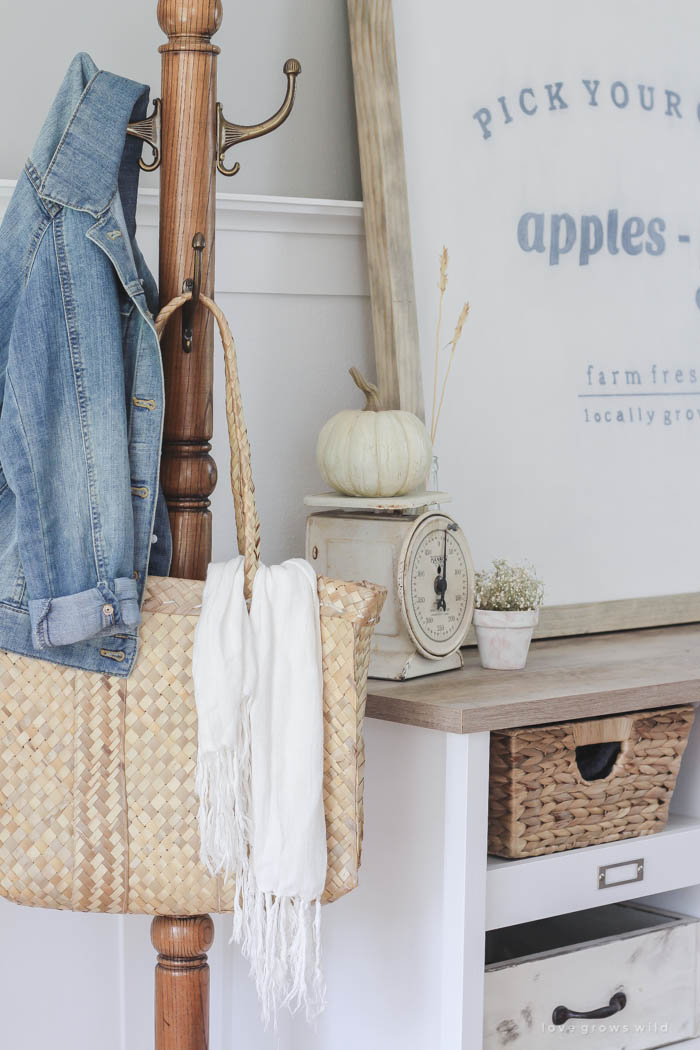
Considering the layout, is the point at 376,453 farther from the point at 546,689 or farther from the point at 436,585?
the point at 546,689

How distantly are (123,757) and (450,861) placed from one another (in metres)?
0.38

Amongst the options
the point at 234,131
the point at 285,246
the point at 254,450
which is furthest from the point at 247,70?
the point at 254,450

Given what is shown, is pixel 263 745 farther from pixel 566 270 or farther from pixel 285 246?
pixel 566 270

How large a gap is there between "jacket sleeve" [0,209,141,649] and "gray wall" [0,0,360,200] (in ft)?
1.34

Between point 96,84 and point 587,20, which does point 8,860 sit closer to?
point 96,84

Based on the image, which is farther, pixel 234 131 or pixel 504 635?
pixel 504 635

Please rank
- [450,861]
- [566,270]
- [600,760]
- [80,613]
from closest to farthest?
[80,613] < [450,861] < [600,760] < [566,270]

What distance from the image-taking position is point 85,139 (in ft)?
3.92

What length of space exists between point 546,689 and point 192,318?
22.3 inches

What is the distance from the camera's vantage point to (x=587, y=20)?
182 cm

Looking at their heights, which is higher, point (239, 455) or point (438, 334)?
point (438, 334)

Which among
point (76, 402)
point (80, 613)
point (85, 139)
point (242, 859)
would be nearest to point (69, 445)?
point (76, 402)

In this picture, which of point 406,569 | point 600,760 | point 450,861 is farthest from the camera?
point 600,760

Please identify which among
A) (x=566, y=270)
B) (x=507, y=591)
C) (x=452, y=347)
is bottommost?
(x=507, y=591)
